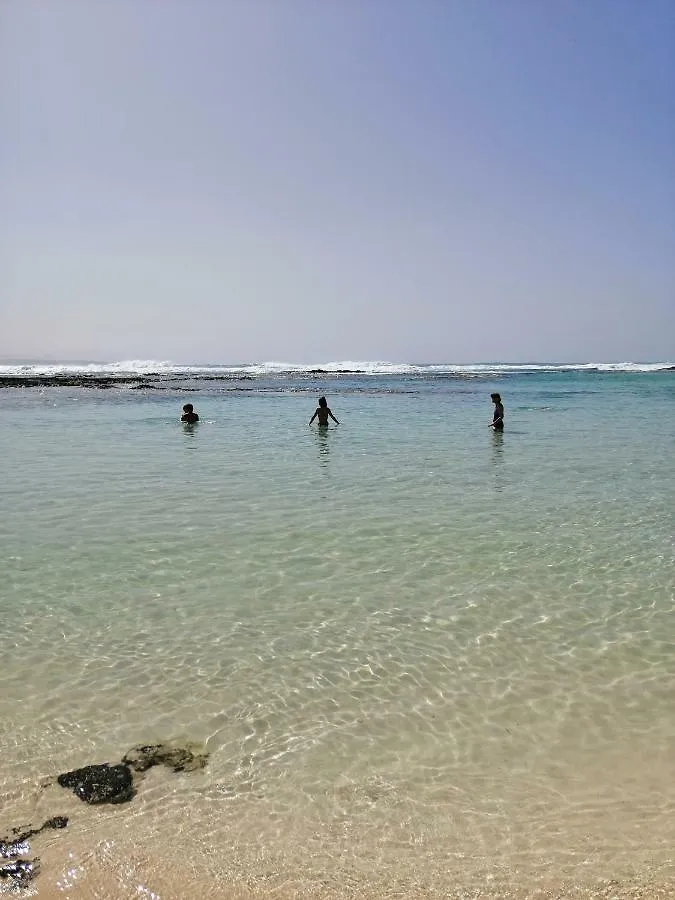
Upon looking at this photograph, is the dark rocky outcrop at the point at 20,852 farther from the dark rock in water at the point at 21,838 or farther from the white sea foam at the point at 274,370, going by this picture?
the white sea foam at the point at 274,370

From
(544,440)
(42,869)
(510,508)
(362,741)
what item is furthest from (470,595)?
(544,440)

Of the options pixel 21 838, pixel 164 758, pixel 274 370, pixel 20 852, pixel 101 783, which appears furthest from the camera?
pixel 274 370

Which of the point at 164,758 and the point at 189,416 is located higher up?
the point at 189,416

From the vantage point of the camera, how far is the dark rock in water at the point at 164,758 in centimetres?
440

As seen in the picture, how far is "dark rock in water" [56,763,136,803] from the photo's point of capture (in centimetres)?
409

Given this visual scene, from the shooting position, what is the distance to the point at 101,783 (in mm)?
4215

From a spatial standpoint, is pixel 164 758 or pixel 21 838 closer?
pixel 21 838

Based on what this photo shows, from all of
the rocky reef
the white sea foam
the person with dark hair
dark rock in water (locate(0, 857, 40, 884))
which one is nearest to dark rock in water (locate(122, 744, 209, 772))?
the rocky reef

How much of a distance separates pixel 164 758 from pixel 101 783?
1.46 feet

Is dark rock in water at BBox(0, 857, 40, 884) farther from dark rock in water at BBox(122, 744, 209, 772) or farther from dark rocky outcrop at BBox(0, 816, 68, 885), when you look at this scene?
dark rock in water at BBox(122, 744, 209, 772)

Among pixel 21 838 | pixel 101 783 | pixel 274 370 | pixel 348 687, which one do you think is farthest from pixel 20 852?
pixel 274 370

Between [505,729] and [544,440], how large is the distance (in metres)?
17.4

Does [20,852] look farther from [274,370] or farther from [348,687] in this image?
[274,370]

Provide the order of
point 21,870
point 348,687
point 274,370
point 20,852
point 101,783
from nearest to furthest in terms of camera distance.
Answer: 1. point 21,870
2. point 20,852
3. point 101,783
4. point 348,687
5. point 274,370
